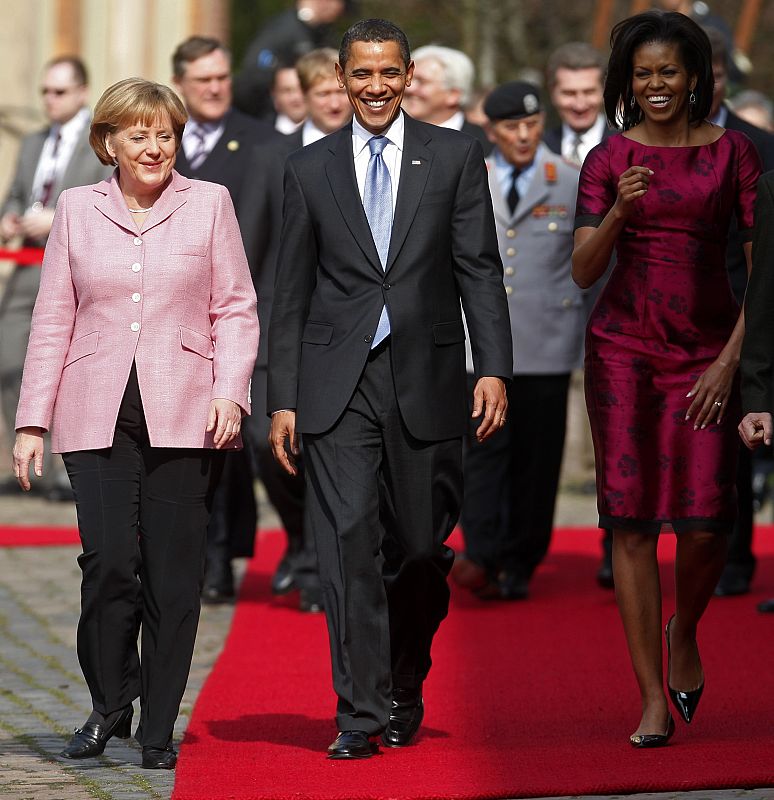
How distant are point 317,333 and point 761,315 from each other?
133cm

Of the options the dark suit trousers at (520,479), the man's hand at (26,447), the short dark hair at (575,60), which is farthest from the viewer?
the short dark hair at (575,60)

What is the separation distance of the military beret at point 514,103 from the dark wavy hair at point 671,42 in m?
2.81

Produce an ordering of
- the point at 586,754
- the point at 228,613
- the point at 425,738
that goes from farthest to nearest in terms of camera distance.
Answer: the point at 228,613, the point at 425,738, the point at 586,754

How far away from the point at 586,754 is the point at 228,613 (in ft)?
11.1

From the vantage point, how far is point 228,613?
28.8 ft

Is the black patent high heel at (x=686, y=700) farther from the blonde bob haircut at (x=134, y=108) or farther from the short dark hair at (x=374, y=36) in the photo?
the blonde bob haircut at (x=134, y=108)

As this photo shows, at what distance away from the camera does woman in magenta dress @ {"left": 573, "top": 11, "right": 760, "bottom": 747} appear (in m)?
5.93

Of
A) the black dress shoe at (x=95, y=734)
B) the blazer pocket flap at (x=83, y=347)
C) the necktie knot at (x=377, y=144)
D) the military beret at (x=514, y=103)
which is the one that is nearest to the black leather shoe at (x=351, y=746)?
the black dress shoe at (x=95, y=734)

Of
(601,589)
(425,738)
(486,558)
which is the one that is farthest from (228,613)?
(425,738)

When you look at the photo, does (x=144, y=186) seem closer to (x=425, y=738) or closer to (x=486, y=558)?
(x=425, y=738)

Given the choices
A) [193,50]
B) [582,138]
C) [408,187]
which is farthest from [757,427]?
[582,138]

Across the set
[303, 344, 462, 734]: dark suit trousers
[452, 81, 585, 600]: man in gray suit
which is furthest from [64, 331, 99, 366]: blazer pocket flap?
[452, 81, 585, 600]: man in gray suit

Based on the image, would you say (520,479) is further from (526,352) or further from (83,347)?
(83,347)

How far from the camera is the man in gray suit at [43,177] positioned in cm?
1132
